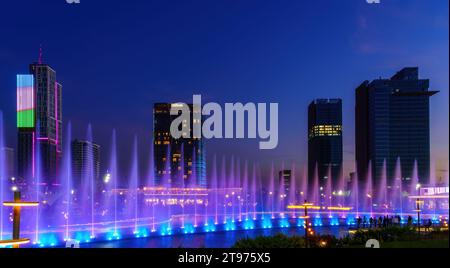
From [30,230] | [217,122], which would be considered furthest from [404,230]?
[30,230]

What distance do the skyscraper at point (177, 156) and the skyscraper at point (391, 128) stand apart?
74.0 feet

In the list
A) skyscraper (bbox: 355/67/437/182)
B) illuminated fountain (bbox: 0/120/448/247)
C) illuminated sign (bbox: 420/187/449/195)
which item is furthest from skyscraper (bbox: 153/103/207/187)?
skyscraper (bbox: 355/67/437/182)

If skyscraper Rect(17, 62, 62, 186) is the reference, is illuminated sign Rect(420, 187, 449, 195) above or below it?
below

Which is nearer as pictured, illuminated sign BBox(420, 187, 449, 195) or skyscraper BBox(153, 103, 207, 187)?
skyscraper BBox(153, 103, 207, 187)

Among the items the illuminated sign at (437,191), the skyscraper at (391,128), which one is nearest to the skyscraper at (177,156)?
the illuminated sign at (437,191)

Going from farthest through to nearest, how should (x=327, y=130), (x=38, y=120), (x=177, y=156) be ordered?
(x=327, y=130) < (x=177, y=156) < (x=38, y=120)

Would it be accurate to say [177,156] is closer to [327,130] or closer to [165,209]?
[165,209]

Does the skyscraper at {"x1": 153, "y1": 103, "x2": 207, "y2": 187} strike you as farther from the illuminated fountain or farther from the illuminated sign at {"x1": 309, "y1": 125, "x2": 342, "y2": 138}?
the illuminated sign at {"x1": 309, "y1": 125, "x2": 342, "y2": 138}

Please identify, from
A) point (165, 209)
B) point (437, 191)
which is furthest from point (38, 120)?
point (437, 191)

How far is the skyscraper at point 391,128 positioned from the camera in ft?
201

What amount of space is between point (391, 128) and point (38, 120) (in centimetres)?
5363

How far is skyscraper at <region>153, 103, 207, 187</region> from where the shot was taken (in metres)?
29.0

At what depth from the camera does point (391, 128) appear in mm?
70688

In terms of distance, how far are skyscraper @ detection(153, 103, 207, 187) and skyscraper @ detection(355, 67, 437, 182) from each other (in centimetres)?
2254
